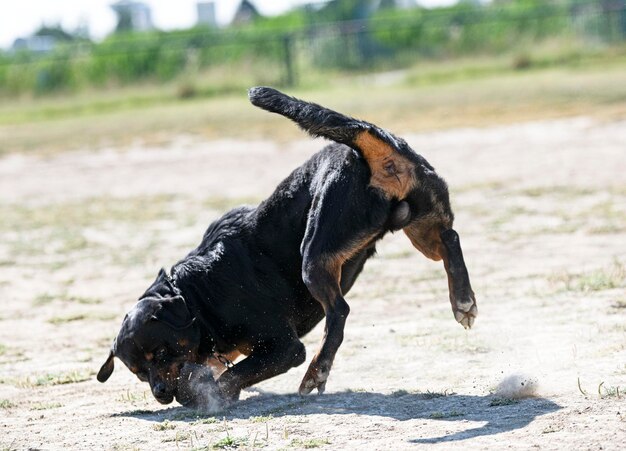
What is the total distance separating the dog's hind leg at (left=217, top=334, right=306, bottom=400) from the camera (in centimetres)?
656

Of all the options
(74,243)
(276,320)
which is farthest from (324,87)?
(276,320)

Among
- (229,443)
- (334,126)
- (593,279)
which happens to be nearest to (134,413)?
(229,443)

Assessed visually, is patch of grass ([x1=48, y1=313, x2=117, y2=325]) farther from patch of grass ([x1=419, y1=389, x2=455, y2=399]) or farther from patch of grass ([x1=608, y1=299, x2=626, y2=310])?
patch of grass ([x1=608, y1=299, x2=626, y2=310])

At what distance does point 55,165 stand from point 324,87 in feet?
37.7

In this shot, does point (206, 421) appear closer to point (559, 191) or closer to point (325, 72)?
point (559, 191)

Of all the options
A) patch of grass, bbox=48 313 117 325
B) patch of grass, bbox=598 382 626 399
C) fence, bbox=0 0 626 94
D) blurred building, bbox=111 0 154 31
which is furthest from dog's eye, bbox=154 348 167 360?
blurred building, bbox=111 0 154 31

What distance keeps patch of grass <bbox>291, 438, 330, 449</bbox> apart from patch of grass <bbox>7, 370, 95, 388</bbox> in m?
2.48

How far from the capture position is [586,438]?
5074 mm

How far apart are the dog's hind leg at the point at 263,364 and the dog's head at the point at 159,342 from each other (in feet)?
0.91

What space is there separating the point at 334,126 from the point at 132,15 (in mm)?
96779

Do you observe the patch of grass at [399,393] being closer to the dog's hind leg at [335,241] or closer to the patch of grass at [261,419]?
the dog's hind leg at [335,241]

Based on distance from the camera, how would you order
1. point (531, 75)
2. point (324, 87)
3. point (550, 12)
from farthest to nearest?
point (550, 12), point (324, 87), point (531, 75)

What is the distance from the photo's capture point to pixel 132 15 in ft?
329

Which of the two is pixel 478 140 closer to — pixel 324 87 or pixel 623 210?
pixel 623 210
